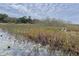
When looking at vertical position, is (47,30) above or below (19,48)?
above

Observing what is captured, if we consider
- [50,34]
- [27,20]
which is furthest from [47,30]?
[27,20]

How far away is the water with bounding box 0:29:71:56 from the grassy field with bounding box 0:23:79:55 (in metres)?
0.04

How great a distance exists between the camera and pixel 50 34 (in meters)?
1.22

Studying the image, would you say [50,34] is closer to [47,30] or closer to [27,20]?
[47,30]

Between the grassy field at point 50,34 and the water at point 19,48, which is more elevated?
the grassy field at point 50,34

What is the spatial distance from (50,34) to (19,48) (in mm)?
269

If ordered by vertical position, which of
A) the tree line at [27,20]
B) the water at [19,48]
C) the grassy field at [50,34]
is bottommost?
the water at [19,48]

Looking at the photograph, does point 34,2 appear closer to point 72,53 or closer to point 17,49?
point 17,49

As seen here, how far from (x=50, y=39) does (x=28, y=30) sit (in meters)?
0.19

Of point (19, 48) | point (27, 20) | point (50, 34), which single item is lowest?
point (19, 48)

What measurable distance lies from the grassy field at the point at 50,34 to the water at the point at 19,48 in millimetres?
40

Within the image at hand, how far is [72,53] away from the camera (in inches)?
46.8

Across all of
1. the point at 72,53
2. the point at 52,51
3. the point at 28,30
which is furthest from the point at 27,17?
the point at 72,53

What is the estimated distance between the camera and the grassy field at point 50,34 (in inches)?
47.1
